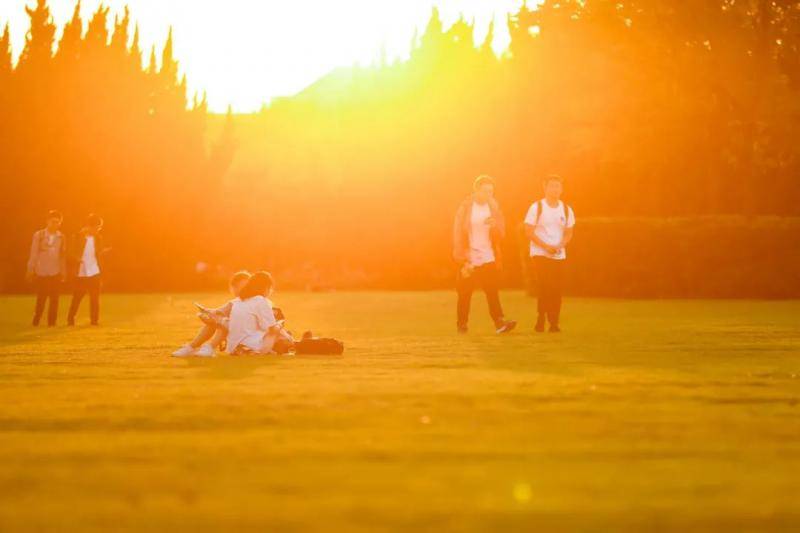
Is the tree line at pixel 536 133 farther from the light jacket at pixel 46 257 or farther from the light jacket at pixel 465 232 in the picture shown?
the light jacket at pixel 465 232

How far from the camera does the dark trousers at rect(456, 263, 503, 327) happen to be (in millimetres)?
17091

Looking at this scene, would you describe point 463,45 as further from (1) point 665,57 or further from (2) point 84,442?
(2) point 84,442

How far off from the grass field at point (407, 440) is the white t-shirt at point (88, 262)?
26.3 feet

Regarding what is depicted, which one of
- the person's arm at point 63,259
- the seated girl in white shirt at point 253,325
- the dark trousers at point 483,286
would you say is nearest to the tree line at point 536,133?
the person's arm at point 63,259

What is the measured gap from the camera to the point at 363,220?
156 feet

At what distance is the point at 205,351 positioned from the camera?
12.7 m

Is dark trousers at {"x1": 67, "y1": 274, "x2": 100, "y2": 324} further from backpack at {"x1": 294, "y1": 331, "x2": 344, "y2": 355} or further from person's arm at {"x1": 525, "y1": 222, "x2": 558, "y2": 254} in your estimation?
backpack at {"x1": 294, "y1": 331, "x2": 344, "y2": 355}

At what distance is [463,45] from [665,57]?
47.1 ft

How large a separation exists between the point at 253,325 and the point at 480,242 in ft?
16.3

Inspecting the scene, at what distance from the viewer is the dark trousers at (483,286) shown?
56.1ft

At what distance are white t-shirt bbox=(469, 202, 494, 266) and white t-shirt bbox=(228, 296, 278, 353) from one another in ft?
15.8

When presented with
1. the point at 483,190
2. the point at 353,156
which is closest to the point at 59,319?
the point at 483,190

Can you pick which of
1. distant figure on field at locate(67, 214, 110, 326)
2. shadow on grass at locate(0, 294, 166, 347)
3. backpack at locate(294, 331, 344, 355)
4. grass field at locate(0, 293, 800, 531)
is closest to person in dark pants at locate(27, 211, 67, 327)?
distant figure on field at locate(67, 214, 110, 326)

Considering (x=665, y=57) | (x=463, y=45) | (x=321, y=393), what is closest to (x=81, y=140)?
(x=463, y=45)
